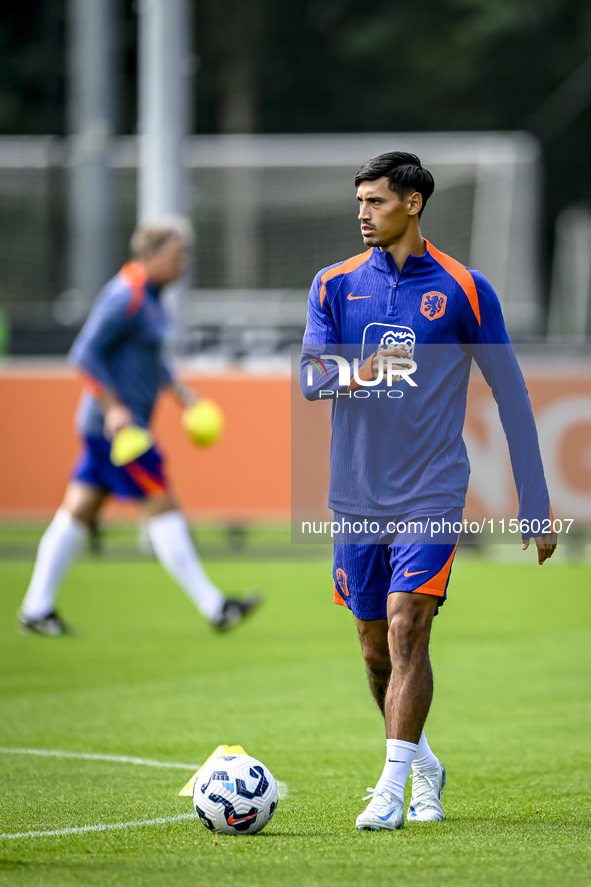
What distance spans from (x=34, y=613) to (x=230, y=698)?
1.80 metres

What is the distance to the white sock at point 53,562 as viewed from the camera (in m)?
8.38

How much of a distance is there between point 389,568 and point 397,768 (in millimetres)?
631

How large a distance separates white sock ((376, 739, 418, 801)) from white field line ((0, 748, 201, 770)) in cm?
134

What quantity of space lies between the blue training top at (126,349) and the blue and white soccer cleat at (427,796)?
4.41m

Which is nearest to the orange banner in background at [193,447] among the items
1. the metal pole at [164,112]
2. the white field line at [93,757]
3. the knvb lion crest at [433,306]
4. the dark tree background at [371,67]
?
the metal pole at [164,112]

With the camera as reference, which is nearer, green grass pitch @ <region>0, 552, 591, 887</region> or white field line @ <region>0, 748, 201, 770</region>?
green grass pitch @ <region>0, 552, 591, 887</region>

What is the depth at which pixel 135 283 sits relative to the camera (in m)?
8.56

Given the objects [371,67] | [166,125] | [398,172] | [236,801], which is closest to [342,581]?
[236,801]

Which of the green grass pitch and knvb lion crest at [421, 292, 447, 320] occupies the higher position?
knvb lion crest at [421, 292, 447, 320]

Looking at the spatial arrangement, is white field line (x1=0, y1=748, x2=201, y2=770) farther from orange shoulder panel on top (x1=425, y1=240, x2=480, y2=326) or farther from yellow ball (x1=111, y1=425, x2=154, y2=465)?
yellow ball (x1=111, y1=425, x2=154, y2=465)

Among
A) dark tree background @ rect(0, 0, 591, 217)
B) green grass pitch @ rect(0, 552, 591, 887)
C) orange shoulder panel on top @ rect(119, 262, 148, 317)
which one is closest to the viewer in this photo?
green grass pitch @ rect(0, 552, 591, 887)

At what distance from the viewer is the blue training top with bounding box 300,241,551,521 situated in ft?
14.5

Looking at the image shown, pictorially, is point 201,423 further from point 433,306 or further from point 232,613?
Result: point 433,306

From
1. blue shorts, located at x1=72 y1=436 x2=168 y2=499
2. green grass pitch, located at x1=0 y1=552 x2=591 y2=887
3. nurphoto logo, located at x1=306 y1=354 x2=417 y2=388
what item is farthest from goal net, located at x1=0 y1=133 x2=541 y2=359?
nurphoto logo, located at x1=306 y1=354 x2=417 y2=388
